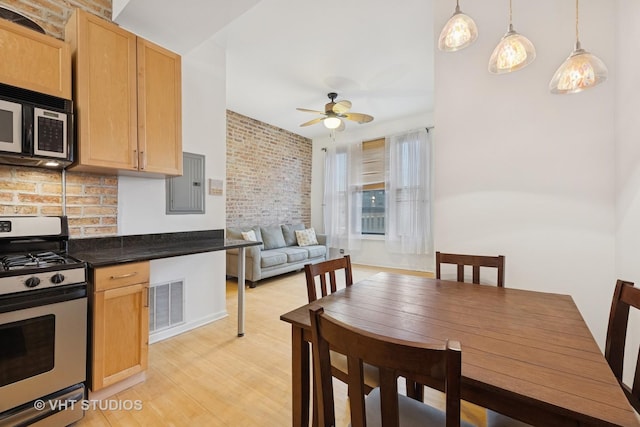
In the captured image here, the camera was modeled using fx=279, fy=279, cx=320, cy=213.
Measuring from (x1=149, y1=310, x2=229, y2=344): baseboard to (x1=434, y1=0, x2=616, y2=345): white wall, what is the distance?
238 centimetres

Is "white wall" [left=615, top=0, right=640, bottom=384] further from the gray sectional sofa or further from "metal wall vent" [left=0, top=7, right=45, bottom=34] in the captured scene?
the gray sectional sofa

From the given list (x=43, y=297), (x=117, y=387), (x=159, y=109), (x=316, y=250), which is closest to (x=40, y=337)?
(x=43, y=297)

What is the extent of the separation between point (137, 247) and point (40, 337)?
0.93 m

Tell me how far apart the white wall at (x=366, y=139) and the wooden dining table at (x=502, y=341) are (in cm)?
400

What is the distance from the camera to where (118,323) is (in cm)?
176

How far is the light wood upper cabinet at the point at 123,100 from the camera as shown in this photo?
1821mm

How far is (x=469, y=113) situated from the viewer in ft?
7.27

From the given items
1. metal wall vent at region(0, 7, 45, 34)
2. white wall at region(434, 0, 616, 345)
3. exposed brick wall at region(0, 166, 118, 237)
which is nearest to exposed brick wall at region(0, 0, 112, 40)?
metal wall vent at region(0, 7, 45, 34)

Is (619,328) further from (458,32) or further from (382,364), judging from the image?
(458,32)

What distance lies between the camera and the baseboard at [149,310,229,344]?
8.27 feet

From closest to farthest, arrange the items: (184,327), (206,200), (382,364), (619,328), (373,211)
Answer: (382,364), (619,328), (184,327), (206,200), (373,211)

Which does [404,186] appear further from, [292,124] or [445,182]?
[445,182]

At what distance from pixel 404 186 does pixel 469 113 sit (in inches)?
126

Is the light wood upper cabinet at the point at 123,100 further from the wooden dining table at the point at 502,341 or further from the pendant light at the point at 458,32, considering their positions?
the pendant light at the point at 458,32
